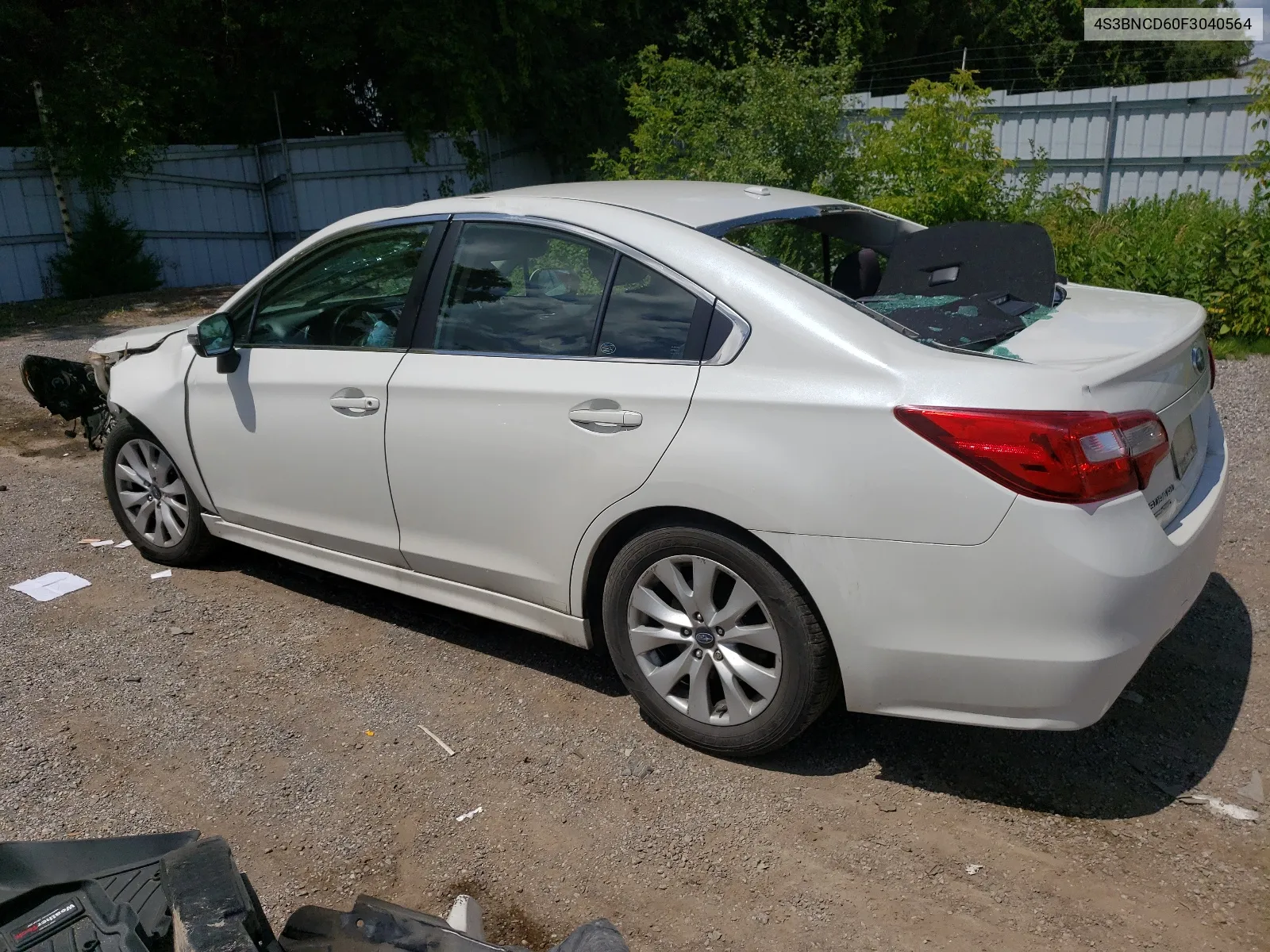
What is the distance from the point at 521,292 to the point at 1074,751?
238 centimetres

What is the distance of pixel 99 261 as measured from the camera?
49.3ft

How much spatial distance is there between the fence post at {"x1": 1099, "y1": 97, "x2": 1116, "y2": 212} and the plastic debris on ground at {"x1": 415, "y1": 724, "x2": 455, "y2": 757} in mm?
11775

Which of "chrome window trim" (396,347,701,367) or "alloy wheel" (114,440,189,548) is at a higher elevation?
Answer: "chrome window trim" (396,347,701,367)

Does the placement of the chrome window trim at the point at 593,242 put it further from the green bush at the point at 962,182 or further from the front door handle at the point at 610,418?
the green bush at the point at 962,182

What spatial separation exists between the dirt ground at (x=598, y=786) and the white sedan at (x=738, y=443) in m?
0.32

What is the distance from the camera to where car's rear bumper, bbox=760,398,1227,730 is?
2781mm

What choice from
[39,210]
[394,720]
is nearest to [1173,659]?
[394,720]

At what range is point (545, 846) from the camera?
10.3ft

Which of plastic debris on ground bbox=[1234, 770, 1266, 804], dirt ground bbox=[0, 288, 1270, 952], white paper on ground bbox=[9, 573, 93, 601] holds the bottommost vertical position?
plastic debris on ground bbox=[1234, 770, 1266, 804]

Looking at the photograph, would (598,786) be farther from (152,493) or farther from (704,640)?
(152,493)

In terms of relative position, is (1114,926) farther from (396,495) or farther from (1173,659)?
(396,495)

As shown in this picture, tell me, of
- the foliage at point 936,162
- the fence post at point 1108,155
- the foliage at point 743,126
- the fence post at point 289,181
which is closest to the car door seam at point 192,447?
the foliage at point 743,126

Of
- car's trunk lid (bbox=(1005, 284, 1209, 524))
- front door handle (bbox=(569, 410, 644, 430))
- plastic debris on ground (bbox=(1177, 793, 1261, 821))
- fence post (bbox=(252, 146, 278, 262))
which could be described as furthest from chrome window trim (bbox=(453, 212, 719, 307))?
fence post (bbox=(252, 146, 278, 262))

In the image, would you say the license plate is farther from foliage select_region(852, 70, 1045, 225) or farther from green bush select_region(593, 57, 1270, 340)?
green bush select_region(593, 57, 1270, 340)
